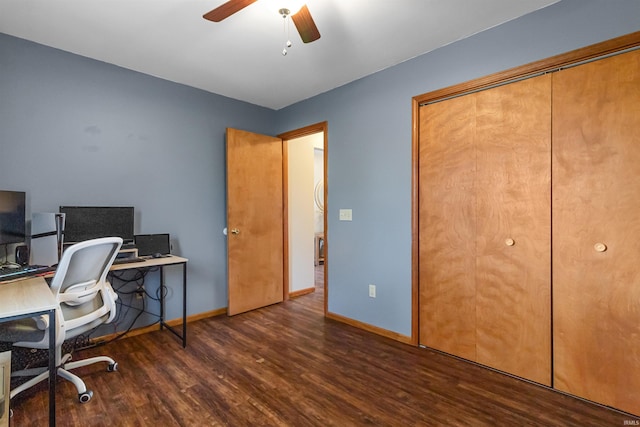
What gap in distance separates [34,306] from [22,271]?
33.6 inches

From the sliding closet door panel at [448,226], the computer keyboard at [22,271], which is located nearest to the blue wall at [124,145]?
the computer keyboard at [22,271]

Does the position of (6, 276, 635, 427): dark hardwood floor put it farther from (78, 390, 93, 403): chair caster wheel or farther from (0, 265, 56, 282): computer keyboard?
(0, 265, 56, 282): computer keyboard

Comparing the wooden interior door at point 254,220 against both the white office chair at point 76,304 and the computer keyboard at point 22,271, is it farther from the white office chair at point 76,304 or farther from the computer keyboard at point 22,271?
the computer keyboard at point 22,271

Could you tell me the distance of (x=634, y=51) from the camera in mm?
1715

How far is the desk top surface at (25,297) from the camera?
1.38 meters

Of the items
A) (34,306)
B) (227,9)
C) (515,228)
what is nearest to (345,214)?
(515,228)

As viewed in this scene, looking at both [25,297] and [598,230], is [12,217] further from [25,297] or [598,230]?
[598,230]

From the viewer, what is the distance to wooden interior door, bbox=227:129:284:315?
3398 millimetres

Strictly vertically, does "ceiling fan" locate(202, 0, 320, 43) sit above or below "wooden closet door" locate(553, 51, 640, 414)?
above

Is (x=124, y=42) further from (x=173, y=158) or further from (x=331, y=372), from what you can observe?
(x=331, y=372)

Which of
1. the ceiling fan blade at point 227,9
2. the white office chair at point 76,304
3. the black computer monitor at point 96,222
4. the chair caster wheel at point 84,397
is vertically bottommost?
the chair caster wheel at point 84,397

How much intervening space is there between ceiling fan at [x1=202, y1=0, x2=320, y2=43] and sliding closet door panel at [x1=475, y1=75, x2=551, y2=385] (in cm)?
135

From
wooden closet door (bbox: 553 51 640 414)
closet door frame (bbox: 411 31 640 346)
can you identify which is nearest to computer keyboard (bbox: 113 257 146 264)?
closet door frame (bbox: 411 31 640 346)

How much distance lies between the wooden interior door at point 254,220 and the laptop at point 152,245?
648 millimetres
